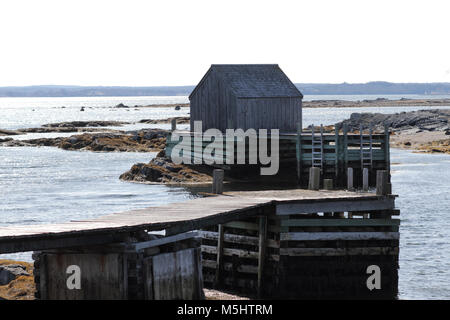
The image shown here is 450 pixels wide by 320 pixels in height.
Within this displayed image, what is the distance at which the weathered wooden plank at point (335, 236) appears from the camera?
66.2ft

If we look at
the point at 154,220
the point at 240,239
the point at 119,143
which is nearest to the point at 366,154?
the point at 240,239

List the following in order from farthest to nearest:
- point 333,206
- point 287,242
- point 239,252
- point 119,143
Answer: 1. point 119,143
2. point 239,252
3. point 333,206
4. point 287,242

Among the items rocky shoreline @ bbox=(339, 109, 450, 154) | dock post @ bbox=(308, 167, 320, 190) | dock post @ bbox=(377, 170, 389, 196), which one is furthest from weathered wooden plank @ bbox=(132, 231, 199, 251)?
rocky shoreline @ bbox=(339, 109, 450, 154)

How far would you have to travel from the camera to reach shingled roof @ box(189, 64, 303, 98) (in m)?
43.0

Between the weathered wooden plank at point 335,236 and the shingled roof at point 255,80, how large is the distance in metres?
22.4

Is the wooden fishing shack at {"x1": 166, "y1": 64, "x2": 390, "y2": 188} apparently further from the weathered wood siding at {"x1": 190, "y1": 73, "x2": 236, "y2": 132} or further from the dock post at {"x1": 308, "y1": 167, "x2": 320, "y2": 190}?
the dock post at {"x1": 308, "y1": 167, "x2": 320, "y2": 190}

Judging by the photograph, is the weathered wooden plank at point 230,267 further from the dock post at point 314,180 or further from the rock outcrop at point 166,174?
the rock outcrop at point 166,174

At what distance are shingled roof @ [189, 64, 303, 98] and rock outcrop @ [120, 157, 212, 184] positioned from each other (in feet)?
19.0

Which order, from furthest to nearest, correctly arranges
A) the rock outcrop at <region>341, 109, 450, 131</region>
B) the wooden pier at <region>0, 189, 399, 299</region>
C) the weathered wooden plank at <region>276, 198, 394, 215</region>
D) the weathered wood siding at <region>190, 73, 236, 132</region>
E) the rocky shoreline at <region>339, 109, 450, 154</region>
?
the rock outcrop at <region>341, 109, 450, 131</region>
the rocky shoreline at <region>339, 109, 450, 154</region>
the weathered wood siding at <region>190, 73, 236, 132</region>
the weathered wooden plank at <region>276, 198, 394, 215</region>
the wooden pier at <region>0, 189, 399, 299</region>

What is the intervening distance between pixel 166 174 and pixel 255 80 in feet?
25.1

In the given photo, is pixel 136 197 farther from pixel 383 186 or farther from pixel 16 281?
pixel 383 186

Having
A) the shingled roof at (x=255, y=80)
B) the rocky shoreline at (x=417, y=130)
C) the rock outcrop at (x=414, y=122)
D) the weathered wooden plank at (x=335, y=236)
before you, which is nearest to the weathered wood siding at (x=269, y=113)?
the shingled roof at (x=255, y=80)

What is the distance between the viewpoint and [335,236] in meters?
20.4
